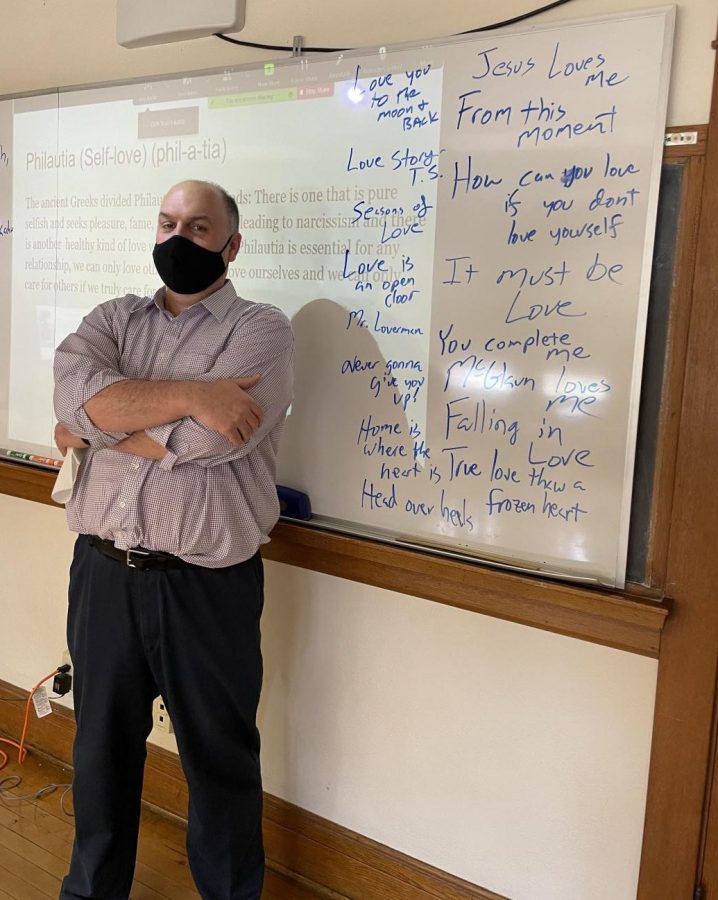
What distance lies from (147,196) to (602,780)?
5.65ft

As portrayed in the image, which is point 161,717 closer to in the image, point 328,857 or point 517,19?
point 328,857

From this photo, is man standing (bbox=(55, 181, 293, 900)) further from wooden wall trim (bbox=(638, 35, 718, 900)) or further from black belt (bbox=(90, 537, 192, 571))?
wooden wall trim (bbox=(638, 35, 718, 900))

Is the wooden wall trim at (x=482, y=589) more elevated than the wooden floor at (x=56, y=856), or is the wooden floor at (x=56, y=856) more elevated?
the wooden wall trim at (x=482, y=589)

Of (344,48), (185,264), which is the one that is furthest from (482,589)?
(344,48)

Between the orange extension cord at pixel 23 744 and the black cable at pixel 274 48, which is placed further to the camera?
the orange extension cord at pixel 23 744

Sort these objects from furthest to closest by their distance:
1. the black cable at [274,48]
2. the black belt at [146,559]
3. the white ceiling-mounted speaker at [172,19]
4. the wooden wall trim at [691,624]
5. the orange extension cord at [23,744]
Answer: the orange extension cord at [23,744] → the white ceiling-mounted speaker at [172,19] → the black cable at [274,48] → the black belt at [146,559] → the wooden wall trim at [691,624]

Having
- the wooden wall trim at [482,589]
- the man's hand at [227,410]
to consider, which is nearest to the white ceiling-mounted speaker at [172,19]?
the man's hand at [227,410]

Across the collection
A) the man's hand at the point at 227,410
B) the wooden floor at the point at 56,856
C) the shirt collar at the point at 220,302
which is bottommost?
the wooden floor at the point at 56,856

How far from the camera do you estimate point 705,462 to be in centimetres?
137

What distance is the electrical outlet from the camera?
2129 millimetres

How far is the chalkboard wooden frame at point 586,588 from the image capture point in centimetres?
137

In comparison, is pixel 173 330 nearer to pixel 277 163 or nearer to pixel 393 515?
pixel 277 163

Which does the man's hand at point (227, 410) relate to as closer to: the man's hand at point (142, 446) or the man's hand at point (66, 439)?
the man's hand at point (142, 446)

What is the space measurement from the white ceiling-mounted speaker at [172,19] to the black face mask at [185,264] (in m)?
0.63
